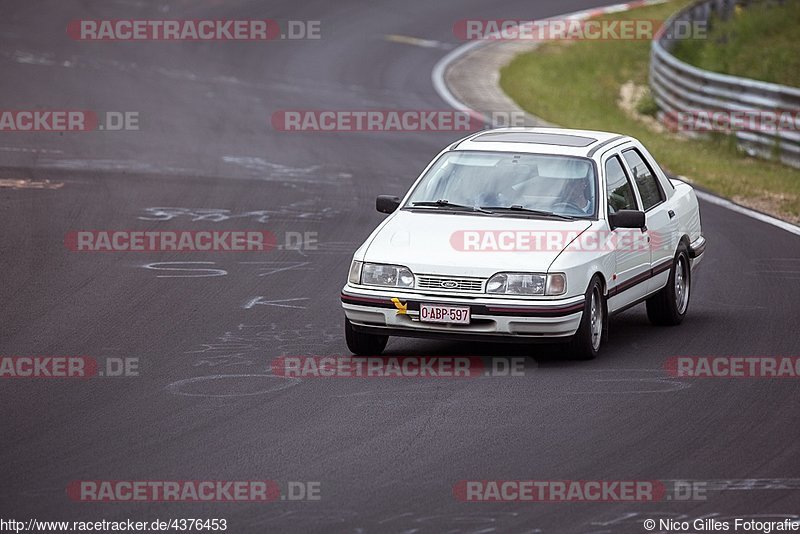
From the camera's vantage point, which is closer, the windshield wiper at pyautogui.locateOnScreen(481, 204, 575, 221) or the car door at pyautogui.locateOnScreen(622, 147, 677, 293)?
the windshield wiper at pyautogui.locateOnScreen(481, 204, 575, 221)

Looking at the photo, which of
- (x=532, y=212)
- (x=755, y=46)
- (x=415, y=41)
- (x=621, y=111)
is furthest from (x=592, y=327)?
(x=415, y=41)

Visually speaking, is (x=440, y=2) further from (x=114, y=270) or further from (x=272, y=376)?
(x=272, y=376)

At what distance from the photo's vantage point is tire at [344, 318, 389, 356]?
10125mm

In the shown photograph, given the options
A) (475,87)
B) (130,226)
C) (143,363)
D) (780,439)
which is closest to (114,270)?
(130,226)

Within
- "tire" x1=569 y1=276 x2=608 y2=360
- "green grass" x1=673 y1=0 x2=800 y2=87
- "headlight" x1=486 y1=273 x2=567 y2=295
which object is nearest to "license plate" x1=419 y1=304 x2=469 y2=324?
"headlight" x1=486 y1=273 x2=567 y2=295

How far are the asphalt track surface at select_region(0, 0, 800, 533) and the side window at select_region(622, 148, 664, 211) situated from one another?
3.42 feet

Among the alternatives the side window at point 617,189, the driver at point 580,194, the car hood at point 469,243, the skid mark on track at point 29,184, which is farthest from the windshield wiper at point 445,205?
the skid mark on track at point 29,184

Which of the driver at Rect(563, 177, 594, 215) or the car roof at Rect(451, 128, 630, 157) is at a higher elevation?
the car roof at Rect(451, 128, 630, 157)

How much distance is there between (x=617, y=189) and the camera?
1096 centimetres

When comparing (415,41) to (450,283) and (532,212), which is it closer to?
(532,212)

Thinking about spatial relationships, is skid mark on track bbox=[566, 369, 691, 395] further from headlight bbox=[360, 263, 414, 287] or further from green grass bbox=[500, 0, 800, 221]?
green grass bbox=[500, 0, 800, 221]

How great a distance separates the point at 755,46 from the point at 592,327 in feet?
69.7

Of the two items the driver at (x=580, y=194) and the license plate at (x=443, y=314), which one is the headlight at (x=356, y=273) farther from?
the driver at (x=580, y=194)

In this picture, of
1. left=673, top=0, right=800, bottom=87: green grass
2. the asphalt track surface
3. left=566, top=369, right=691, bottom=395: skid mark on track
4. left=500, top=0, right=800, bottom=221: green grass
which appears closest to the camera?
the asphalt track surface
